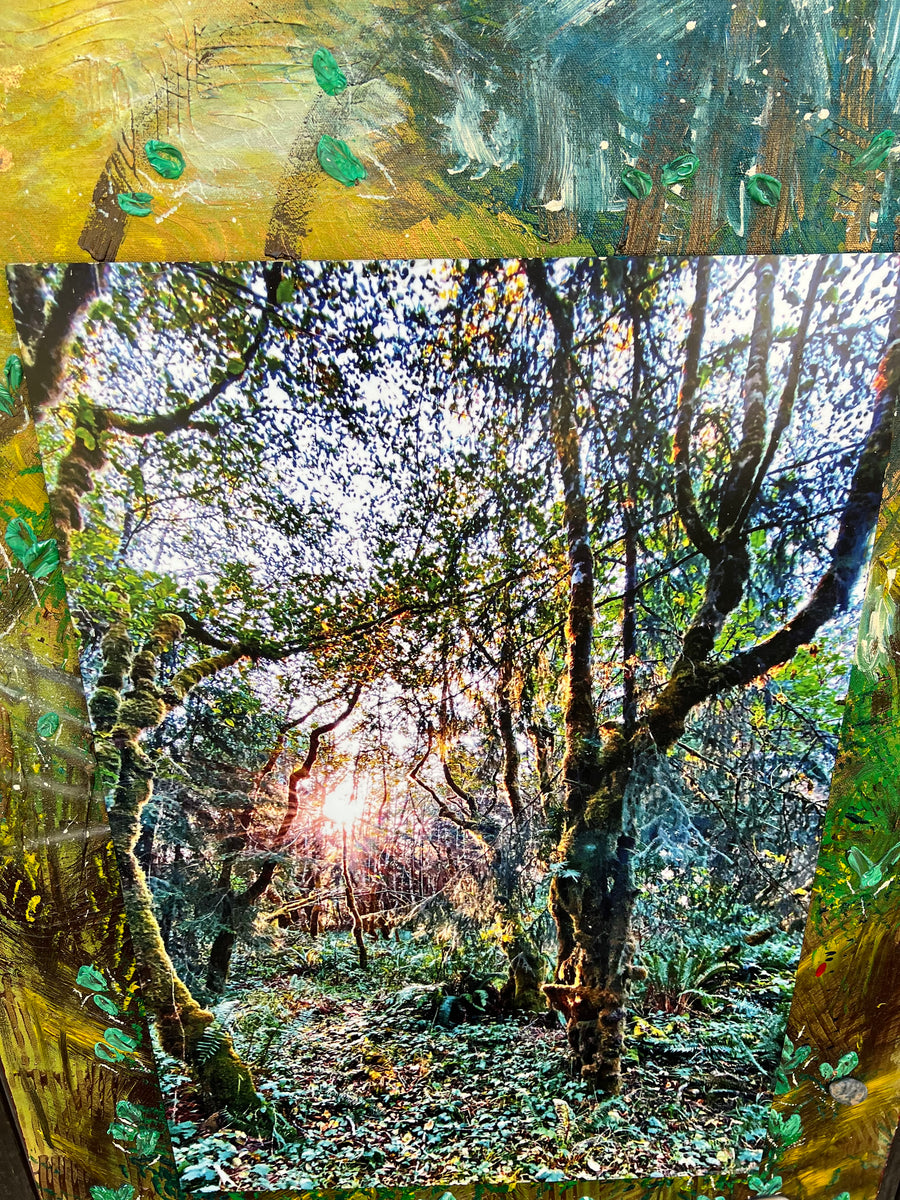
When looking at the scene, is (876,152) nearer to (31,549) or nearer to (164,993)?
(31,549)

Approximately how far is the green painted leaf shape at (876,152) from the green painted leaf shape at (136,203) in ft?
4.05

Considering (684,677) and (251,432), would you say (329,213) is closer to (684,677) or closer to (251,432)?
(251,432)

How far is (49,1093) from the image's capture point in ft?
4.46

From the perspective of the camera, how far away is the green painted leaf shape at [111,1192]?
1.39m

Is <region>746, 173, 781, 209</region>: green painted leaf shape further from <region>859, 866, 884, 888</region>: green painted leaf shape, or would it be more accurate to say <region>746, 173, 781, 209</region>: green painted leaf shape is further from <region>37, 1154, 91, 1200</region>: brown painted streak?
<region>37, 1154, 91, 1200</region>: brown painted streak

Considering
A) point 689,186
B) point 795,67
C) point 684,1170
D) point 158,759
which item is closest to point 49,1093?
point 158,759

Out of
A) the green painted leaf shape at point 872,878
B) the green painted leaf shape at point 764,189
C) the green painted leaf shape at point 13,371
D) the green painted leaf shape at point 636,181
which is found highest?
the green painted leaf shape at point 636,181

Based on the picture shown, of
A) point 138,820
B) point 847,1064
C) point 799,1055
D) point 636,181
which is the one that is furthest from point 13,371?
point 847,1064

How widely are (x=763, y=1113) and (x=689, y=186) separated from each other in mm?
2003

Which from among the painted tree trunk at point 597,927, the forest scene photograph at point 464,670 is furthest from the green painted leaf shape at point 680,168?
the painted tree trunk at point 597,927

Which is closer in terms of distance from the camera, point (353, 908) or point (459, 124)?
point (459, 124)

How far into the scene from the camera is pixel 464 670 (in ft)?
3.90

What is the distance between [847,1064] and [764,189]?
194 cm

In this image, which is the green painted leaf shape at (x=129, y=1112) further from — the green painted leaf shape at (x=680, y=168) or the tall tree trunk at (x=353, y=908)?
the green painted leaf shape at (x=680, y=168)
